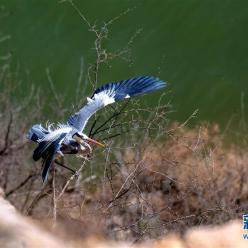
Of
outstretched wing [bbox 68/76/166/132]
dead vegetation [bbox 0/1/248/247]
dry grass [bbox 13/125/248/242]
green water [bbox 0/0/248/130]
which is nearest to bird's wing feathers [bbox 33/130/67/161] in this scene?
outstretched wing [bbox 68/76/166/132]

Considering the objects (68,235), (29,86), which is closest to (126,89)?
(68,235)

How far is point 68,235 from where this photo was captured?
3.45 m

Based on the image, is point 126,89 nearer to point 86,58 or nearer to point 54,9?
point 86,58

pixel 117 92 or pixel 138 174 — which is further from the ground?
pixel 117 92

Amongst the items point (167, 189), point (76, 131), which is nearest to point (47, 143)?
point (76, 131)

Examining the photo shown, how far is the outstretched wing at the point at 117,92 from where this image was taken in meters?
6.05

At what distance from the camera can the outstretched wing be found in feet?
19.8

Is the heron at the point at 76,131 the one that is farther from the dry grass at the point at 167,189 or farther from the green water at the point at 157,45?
the green water at the point at 157,45

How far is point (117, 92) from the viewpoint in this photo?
6.36 metres

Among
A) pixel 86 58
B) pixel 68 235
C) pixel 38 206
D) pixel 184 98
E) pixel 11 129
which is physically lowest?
pixel 68 235

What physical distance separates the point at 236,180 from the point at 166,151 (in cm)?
151

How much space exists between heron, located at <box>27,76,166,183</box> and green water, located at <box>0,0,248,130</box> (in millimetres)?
5706

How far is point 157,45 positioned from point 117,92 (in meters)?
7.09

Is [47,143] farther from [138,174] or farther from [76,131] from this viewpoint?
[138,174]
